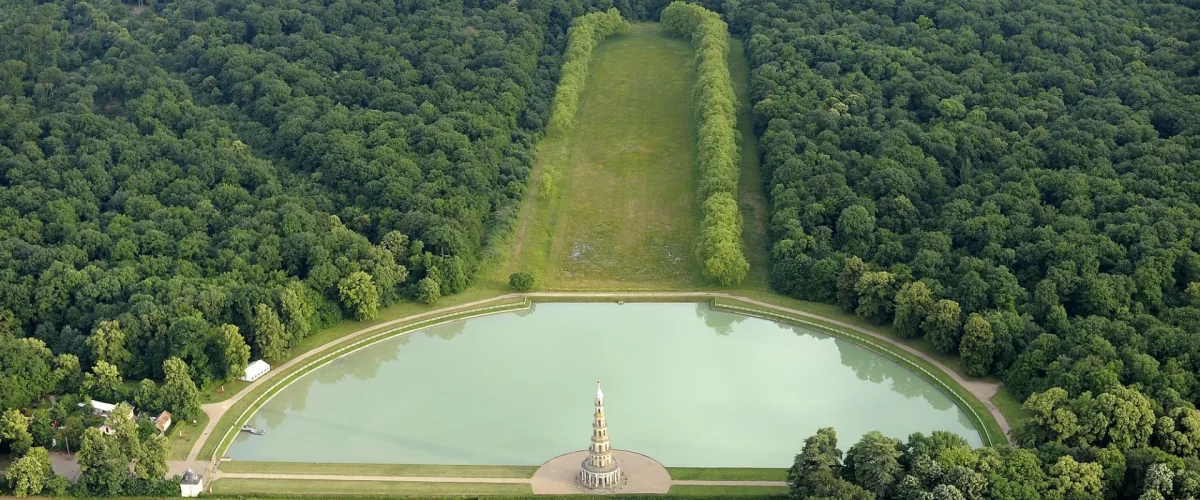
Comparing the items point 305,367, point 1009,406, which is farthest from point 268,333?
point 1009,406

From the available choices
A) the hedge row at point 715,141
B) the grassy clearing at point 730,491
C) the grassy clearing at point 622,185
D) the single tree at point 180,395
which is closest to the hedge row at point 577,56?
the grassy clearing at point 622,185

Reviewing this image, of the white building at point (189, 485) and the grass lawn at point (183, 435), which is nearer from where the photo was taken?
the white building at point (189, 485)

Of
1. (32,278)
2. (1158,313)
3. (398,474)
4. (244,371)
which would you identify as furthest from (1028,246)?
(32,278)

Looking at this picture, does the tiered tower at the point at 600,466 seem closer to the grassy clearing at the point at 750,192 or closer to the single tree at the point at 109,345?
the grassy clearing at the point at 750,192

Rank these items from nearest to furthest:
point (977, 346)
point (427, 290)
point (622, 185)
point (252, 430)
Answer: point (252, 430) → point (977, 346) → point (427, 290) → point (622, 185)

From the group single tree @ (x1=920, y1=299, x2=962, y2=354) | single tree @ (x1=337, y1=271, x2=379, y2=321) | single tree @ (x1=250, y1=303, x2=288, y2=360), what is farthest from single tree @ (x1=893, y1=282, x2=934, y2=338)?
single tree @ (x1=250, y1=303, x2=288, y2=360)

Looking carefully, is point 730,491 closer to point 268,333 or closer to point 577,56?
point 268,333
